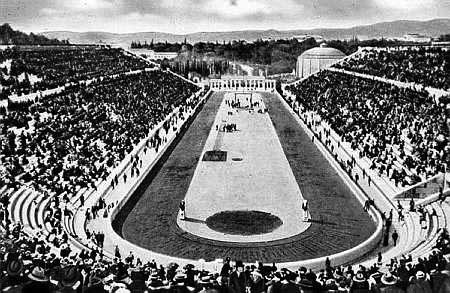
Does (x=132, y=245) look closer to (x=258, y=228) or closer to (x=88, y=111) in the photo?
(x=258, y=228)

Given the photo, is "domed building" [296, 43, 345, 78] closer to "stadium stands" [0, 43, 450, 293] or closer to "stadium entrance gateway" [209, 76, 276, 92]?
"stadium entrance gateway" [209, 76, 276, 92]

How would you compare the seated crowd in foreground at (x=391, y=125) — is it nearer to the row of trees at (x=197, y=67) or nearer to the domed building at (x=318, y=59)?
the domed building at (x=318, y=59)

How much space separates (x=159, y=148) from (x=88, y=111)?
8.68 m

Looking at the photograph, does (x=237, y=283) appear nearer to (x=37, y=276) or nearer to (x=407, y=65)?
(x=37, y=276)

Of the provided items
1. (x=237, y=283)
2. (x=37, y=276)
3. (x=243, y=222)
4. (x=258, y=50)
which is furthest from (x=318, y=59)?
(x=37, y=276)

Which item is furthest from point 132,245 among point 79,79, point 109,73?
point 109,73

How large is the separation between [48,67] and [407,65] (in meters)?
39.8

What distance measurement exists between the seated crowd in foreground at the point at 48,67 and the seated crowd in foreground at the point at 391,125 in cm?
2438

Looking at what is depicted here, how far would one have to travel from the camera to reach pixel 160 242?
19.1 meters

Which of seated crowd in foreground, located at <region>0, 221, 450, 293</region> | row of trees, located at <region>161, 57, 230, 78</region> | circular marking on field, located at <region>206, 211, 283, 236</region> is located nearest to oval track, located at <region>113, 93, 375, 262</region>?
circular marking on field, located at <region>206, 211, 283, 236</region>

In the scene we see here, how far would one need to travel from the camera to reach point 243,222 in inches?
826

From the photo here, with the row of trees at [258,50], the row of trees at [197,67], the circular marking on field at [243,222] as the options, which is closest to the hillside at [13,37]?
the row of trees at [197,67]

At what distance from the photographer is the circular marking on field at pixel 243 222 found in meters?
20.1

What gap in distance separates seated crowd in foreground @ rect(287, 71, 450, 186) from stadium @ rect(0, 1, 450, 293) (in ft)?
0.57
